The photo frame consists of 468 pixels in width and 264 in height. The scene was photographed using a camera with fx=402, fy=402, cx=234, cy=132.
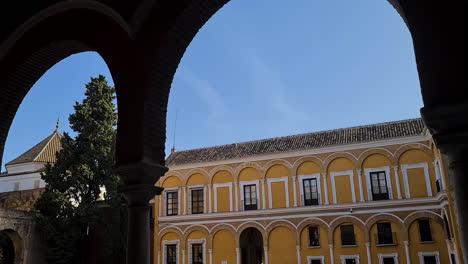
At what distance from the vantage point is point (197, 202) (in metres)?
27.4

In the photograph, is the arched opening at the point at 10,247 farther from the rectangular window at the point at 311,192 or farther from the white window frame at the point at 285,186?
the rectangular window at the point at 311,192

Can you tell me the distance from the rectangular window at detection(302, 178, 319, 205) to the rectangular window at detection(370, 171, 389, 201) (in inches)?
130

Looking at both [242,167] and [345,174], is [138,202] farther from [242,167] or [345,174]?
[242,167]

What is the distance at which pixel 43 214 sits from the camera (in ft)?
66.9

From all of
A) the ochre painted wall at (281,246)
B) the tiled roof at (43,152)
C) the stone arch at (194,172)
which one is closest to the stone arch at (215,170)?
the stone arch at (194,172)

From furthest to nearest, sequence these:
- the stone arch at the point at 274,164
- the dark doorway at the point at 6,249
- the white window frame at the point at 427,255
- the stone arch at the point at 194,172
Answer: the stone arch at the point at 194,172
the stone arch at the point at 274,164
the white window frame at the point at 427,255
the dark doorway at the point at 6,249

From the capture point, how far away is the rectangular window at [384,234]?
22.3 metres

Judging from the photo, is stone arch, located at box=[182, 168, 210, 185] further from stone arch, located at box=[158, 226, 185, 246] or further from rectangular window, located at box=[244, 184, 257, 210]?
stone arch, located at box=[158, 226, 185, 246]

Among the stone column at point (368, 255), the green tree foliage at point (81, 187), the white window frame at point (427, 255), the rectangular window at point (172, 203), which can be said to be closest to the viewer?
the green tree foliage at point (81, 187)

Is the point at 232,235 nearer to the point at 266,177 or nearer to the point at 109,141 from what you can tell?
the point at 266,177

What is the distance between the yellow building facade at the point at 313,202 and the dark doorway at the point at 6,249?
9.30m

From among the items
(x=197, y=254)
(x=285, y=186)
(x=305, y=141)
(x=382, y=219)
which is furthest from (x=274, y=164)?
(x=197, y=254)

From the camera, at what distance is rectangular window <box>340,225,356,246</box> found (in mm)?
22984

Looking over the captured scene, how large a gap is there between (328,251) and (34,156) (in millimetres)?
20941
